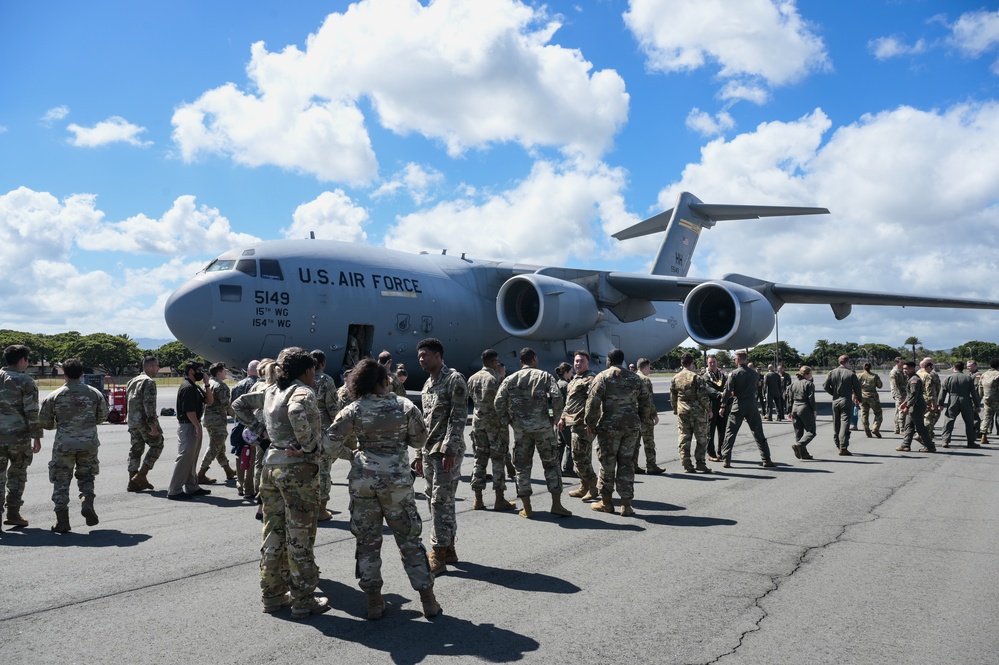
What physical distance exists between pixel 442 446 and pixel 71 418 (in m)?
3.81

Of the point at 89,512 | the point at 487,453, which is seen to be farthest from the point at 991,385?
the point at 89,512

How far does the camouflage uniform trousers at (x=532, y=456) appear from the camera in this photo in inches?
262

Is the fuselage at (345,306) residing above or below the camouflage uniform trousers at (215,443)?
above

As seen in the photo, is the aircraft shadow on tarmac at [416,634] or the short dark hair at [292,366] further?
the short dark hair at [292,366]

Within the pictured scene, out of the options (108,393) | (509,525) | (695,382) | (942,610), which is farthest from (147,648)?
(108,393)

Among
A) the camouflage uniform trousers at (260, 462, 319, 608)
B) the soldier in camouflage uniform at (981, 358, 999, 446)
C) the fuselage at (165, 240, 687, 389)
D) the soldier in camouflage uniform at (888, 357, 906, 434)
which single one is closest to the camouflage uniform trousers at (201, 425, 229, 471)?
the camouflage uniform trousers at (260, 462, 319, 608)

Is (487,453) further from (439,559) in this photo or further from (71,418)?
(71,418)

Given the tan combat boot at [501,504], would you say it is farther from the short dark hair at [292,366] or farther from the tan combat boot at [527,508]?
the short dark hair at [292,366]

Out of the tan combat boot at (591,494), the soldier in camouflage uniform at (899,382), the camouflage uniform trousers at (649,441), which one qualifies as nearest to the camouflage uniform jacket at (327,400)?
the tan combat boot at (591,494)

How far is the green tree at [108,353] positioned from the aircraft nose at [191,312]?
67068 millimetres

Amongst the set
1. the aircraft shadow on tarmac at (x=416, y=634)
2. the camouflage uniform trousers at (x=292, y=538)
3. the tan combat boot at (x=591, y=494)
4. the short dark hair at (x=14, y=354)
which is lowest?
the aircraft shadow on tarmac at (x=416, y=634)

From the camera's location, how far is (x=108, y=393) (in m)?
19.2

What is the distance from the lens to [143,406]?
26.9 feet

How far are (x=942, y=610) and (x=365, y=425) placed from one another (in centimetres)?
367
